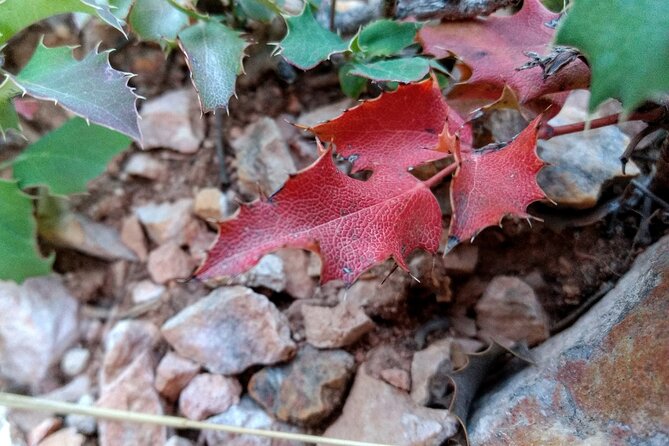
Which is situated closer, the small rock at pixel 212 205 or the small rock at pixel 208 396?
the small rock at pixel 208 396

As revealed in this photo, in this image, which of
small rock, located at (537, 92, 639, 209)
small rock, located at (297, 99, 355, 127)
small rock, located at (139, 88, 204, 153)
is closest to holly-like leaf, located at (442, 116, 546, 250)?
small rock, located at (537, 92, 639, 209)

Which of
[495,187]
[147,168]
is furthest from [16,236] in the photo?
[495,187]

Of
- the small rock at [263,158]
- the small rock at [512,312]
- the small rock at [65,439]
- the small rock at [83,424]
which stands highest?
the small rock at [263,158]

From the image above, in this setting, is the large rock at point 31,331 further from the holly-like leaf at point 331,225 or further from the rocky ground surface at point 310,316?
the holly-like leaf at point 331,225

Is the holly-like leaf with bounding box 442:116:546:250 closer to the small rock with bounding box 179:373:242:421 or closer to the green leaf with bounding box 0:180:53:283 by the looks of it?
the small rock with bounding box 179:373:242:421

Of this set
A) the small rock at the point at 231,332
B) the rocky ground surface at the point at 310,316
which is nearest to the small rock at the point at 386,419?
the rocky ground surface at the point at 310,316

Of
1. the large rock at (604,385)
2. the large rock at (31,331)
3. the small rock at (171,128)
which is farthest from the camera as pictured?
the small rock at (171,128)

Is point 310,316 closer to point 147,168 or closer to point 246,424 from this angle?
point 246,424

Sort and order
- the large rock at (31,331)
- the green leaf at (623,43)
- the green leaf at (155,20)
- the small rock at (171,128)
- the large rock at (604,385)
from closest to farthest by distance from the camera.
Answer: the green leaf at (623,43)
the large rock at (604,385)
the green leaf at (155,20)
the large rock at (31,331)
the small rock at (171,128)
